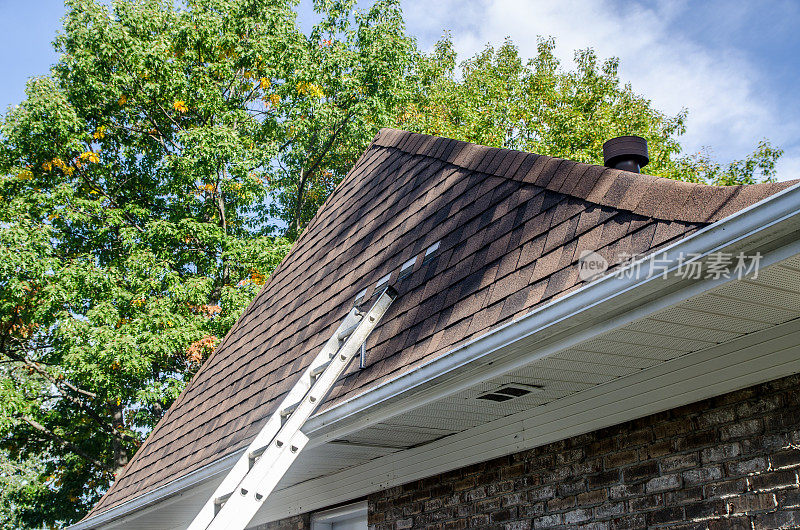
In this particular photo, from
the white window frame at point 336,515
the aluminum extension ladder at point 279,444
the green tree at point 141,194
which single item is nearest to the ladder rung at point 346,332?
the aluminum extension ladder at point 279,444

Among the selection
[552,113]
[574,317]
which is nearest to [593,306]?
[574,317]

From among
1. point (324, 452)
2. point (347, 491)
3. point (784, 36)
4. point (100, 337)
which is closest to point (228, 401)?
point (347, 491)

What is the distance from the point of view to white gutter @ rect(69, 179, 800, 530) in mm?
2434

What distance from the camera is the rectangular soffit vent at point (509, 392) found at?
386 cm

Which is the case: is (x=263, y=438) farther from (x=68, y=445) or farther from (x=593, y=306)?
(x=68, y=445)

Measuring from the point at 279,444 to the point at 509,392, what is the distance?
4.50 feet

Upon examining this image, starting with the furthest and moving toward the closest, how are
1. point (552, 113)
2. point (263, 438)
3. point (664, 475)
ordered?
1. point (552, 113)
2. point (263, 438)
3. point (664, 475)

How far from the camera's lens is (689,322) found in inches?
120

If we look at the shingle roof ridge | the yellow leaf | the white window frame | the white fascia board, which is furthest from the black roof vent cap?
the yellow leaf

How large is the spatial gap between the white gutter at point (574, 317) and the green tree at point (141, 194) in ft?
39.3

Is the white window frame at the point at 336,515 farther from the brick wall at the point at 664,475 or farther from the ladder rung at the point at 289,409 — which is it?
the ladder rung at the point at 289,409

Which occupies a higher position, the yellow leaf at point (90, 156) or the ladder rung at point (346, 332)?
the yellow leaf at point (90, 156)

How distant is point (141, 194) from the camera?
1977 centimetres

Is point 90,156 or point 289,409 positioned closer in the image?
point 289,409
